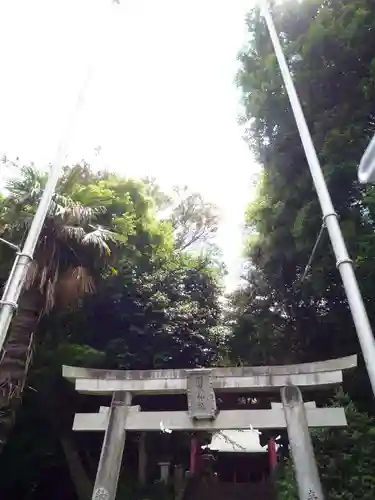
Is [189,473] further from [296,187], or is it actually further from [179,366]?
[296,187]

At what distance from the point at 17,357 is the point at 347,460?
5.03 m

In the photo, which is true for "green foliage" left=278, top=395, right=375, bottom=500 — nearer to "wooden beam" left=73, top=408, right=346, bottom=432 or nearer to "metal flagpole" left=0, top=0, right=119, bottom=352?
"wooden beam" left=73, top=408, right=346, bottom=432

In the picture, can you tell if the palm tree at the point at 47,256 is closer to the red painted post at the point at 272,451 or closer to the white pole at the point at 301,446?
the white pole at the point at 301,446

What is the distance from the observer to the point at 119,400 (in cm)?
684

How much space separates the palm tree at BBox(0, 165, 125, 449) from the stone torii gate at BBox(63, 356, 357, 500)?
53.3 inches

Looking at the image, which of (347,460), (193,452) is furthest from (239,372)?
(193,452)

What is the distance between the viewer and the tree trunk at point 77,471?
33.3 feet

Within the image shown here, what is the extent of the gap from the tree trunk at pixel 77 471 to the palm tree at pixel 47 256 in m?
3.15

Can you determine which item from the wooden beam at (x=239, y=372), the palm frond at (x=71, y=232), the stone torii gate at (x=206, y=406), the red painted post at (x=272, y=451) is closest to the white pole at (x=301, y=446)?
the stone torii gate at (x=206, y=406)

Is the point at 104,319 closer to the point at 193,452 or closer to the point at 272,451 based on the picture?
the point at 193,452

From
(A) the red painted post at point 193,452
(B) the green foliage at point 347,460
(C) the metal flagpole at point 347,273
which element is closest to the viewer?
(C) the metal flagpole at point 347,273

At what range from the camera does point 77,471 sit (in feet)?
33.7

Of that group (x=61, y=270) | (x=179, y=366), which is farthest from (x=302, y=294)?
(x=61, y=270)

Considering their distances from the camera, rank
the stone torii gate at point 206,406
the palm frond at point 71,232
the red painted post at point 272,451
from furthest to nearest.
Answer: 1. the red painted post at point 272,451
2. the palm frond at point 71,232
3. the stone torii gate at point 206,406
